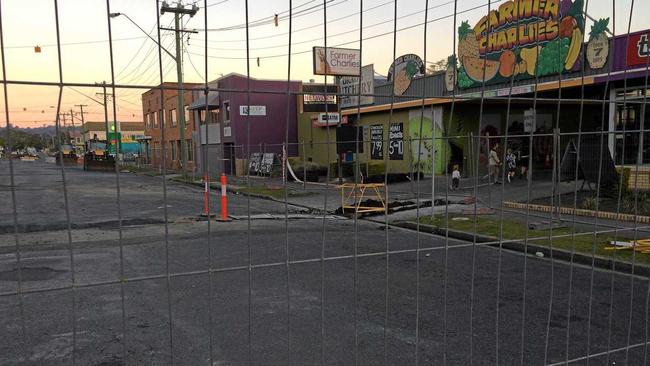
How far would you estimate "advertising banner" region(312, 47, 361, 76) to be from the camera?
8.46 ft

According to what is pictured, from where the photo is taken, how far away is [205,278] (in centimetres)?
699

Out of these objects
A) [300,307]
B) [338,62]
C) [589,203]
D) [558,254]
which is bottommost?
[558,254]

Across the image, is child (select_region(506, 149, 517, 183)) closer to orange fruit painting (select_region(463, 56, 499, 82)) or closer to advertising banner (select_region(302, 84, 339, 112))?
orange fruit painting (select_region(463, 56, 499, 82))

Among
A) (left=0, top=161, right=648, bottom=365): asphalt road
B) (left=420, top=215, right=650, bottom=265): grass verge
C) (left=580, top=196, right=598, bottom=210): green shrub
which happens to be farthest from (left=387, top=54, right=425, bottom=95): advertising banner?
(left=580, top=196, right=598, bottom=210): green shrub

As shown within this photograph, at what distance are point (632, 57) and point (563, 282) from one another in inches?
426

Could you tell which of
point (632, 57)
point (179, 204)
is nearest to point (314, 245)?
point (179, 204)

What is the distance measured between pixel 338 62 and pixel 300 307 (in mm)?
3665

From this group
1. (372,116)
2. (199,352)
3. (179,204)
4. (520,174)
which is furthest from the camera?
(372,116)

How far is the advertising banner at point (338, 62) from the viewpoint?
8.46 ft

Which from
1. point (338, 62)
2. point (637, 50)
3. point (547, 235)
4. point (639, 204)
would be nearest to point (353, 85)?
point (547, 235)

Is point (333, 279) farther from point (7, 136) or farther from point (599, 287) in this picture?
point (7, 136)

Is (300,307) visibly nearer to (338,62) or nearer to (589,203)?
(338,62)

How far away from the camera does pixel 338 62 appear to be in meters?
2.63

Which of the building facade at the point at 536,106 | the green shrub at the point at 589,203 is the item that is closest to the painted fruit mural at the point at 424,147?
the building facade at the point at 536,106
